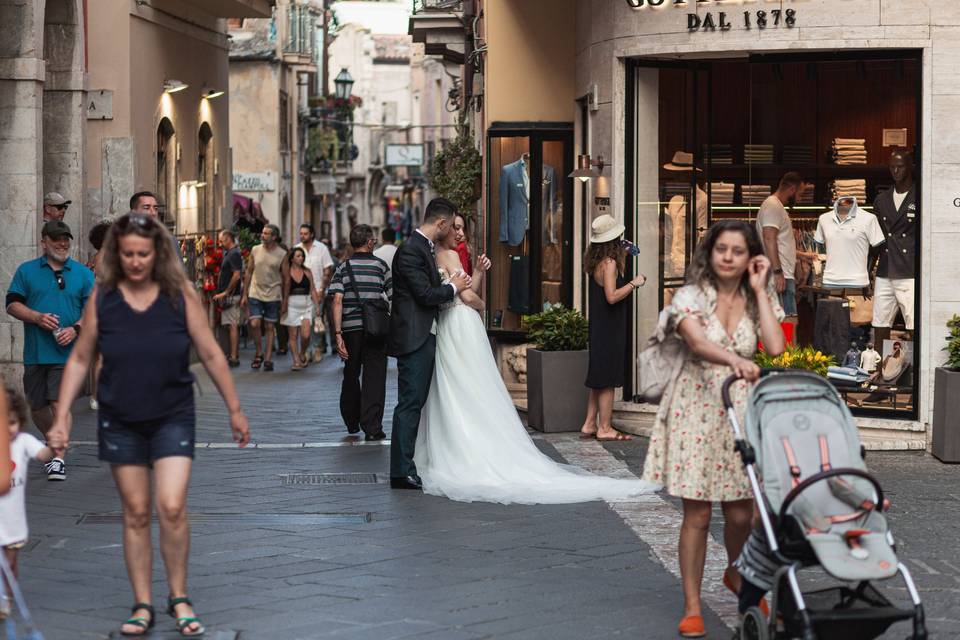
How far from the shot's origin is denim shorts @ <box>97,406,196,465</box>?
6.55 metres

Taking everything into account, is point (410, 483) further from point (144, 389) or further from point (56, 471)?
point (144, 389)

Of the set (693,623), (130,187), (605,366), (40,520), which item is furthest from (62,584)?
(130,187)

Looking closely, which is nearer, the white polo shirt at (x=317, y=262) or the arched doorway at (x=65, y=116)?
the arched doorway at (x=65, y=116)

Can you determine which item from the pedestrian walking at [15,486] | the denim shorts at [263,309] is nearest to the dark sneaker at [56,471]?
the pedestrian walking at [15,486]

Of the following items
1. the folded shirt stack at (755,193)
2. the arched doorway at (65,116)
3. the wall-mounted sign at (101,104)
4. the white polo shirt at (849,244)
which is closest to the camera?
the white polo shirt at (849,244)

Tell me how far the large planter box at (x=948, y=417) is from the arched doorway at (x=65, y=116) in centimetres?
1009

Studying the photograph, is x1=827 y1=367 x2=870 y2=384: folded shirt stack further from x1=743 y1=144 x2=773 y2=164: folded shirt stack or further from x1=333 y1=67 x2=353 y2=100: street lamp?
x1=333 y1=67 x2=353 y2=100: street lamp

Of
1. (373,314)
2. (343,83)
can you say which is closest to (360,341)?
(373,314)

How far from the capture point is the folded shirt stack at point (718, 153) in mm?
14453

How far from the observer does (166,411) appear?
6.57 m

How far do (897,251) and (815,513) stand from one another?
24.5 feet

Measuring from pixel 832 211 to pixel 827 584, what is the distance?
6.76m

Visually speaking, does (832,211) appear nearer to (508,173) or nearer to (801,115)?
(801,115)

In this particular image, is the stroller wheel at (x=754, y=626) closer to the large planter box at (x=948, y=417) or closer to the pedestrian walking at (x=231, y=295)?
the large planter box at (x=948, y=417)
